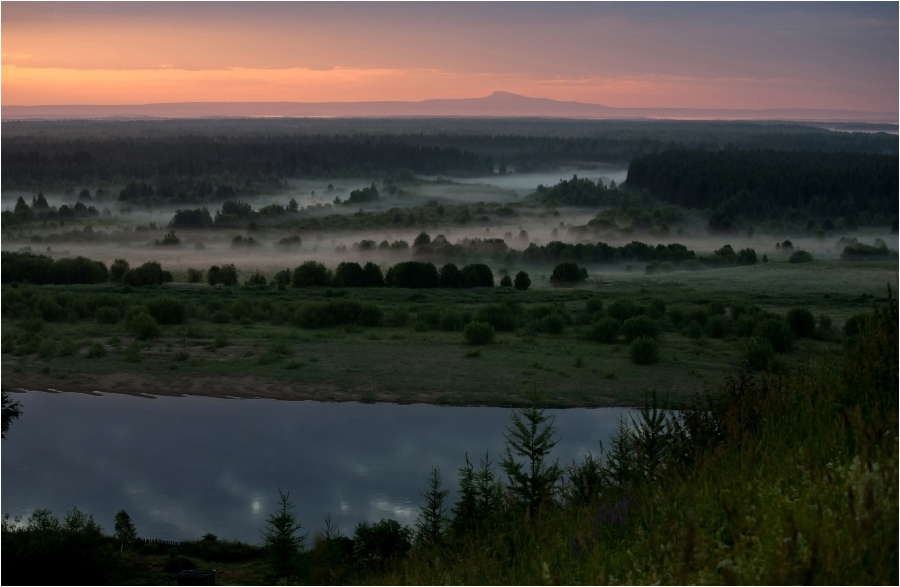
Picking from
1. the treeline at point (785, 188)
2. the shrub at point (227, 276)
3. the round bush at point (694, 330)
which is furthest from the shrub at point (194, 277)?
the treeline at point (785, 188)

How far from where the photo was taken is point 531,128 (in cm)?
19338

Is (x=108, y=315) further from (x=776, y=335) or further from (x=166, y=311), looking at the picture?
(x=776, y=335)

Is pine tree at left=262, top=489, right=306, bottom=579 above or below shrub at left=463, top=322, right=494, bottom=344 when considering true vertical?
above

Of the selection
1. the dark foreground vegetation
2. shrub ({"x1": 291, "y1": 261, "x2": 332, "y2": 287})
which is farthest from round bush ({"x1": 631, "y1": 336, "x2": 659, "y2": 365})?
shrub ({"x1": 291, "y1": 261, "x2": 332, "y2": 287})

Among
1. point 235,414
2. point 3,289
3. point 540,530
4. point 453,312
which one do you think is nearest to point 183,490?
point 235,414

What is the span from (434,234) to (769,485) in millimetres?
74169

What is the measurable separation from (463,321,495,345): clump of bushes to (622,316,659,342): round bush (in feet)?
15.1

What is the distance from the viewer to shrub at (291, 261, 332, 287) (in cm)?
4450

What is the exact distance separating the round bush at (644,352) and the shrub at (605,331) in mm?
3366

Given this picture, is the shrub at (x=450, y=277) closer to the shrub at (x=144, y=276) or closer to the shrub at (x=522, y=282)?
the shrub at (x=522, y=282)

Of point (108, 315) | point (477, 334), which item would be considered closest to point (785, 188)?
point (477, 334)

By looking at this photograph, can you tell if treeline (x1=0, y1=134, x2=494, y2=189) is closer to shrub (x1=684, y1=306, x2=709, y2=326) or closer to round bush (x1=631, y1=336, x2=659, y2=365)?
shrub (x1=684, y1=306, x2=709, y2=326)

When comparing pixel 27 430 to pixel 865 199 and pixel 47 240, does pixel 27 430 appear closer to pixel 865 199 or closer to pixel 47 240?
pixel 47 240

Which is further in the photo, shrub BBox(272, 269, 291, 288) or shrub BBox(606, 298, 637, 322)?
shrub BBox(272, 269, 291, 288)
